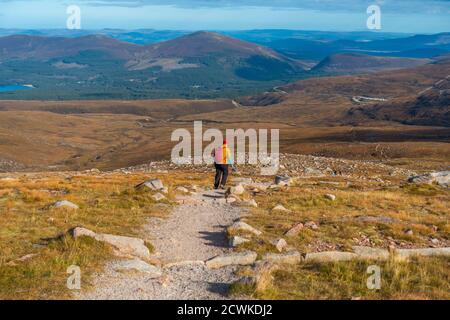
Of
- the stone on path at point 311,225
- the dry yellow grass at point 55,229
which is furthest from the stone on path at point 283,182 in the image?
the stone on path at point 311,225

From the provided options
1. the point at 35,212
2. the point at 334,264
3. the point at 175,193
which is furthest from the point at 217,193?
the point at 334,264

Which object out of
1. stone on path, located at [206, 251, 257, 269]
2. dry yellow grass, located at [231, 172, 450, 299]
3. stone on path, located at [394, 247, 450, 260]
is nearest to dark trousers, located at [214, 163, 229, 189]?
dry yellow grass, located at [231, 172, 450, 299]

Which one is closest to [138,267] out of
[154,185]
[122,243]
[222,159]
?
[122,243]

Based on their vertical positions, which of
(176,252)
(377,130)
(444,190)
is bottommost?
(377,130)

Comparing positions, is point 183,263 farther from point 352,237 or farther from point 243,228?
point 352,237

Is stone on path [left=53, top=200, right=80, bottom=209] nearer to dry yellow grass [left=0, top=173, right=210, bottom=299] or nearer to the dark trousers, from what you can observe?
dry yellow grass [left=0, top=173, right=210, bottom=299]
